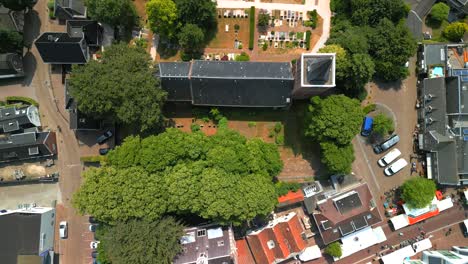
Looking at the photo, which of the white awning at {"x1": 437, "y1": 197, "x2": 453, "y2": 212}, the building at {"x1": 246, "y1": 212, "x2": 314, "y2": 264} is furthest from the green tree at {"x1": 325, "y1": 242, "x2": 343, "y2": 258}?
the white awning at {"x1": 437, "y1": 197, "x2": 453, "y2": 212}

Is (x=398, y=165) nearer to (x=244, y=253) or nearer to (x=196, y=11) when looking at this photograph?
(x=244, y=253)

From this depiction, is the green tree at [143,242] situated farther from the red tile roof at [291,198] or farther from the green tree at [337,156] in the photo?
the green tree at [337,156]

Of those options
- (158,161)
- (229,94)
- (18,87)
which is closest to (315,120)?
(229,94)

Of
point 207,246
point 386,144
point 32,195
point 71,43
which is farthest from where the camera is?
point 32,195

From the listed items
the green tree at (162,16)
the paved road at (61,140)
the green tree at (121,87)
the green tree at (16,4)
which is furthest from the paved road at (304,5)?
the green tree at (16,4)

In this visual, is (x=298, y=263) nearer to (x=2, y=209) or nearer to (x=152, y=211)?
(x=152, y=211)

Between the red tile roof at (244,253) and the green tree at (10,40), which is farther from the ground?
the green tree at (10,40)

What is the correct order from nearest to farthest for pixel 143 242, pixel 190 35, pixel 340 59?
pixel 143 242
pixel 340 59
pixel 190 35

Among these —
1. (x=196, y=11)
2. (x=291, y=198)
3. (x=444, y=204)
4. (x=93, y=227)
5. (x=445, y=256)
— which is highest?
(x=196, y=11)

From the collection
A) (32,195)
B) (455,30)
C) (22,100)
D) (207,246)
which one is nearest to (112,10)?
(22,100)
